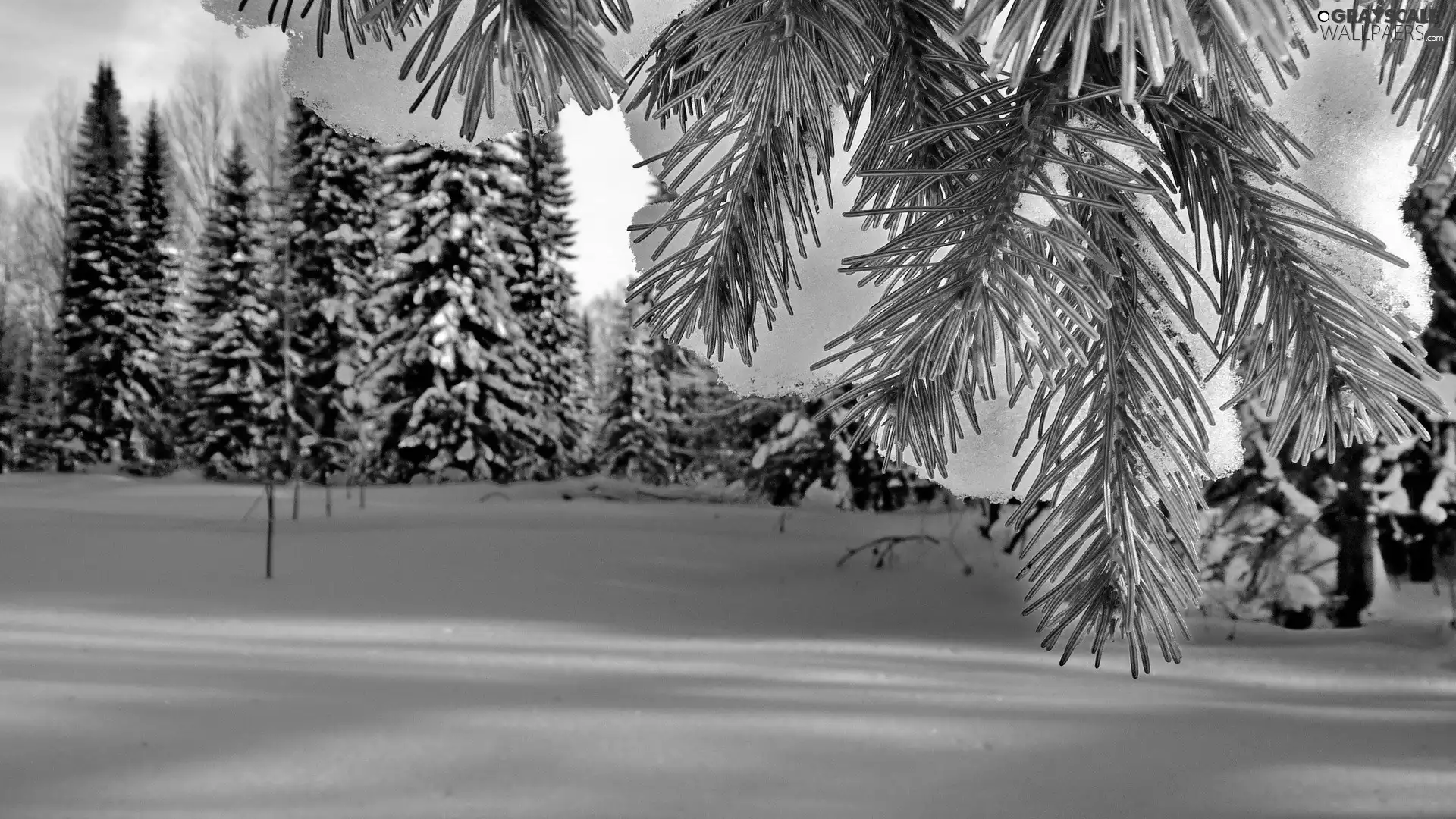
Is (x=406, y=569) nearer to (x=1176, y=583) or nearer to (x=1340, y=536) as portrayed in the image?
(x=1340, y=536)

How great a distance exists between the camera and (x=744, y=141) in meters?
0.42

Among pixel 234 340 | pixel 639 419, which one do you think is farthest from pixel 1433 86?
pixel 639 419

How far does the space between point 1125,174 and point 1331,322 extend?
97mm

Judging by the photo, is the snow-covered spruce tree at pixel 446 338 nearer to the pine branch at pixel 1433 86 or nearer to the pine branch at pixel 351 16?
the pine branch at pixel 351 16

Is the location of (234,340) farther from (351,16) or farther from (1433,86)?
A: (1433,86)

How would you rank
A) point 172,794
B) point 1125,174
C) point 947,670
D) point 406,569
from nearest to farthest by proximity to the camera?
point 1125,174, point 172,794, point 947,670, point 406,569

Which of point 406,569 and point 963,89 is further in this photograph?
point 406,569

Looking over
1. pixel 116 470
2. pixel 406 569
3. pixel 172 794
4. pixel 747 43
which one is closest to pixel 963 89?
pixel 747 43

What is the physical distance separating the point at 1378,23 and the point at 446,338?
15.0 m

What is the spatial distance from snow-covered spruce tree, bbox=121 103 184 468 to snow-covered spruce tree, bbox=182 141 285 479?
2.28 metres

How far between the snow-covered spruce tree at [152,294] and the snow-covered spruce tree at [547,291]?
7.91m

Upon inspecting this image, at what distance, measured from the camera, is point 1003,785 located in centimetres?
386

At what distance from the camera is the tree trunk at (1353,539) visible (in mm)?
5359

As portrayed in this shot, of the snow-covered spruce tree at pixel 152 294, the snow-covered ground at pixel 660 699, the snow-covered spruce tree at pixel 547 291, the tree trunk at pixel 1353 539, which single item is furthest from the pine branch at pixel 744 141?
the snow-covered spruce tree at pixel 152 294
